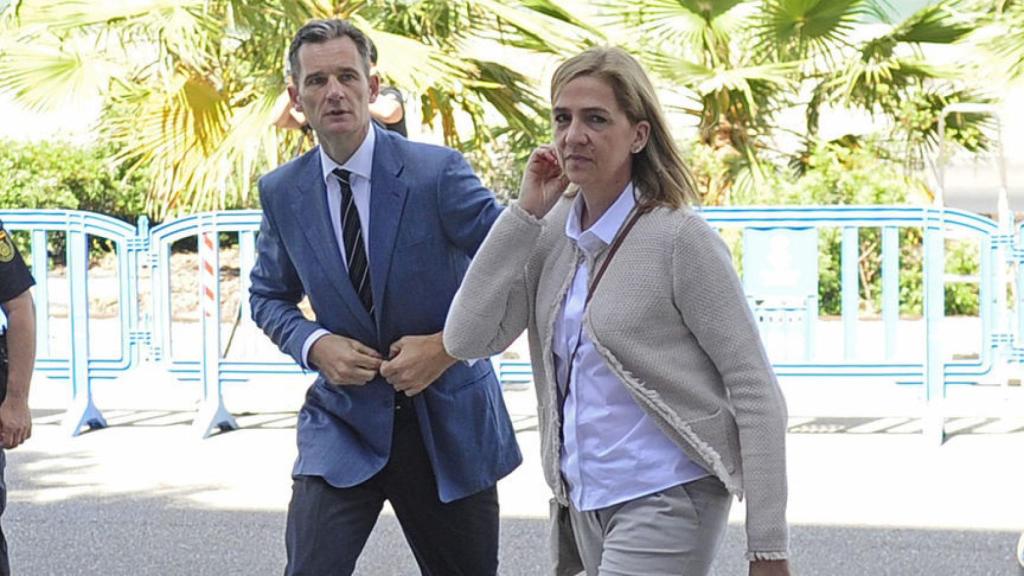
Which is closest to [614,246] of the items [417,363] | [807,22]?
[417,363]

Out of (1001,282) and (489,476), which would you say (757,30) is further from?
(489,476)

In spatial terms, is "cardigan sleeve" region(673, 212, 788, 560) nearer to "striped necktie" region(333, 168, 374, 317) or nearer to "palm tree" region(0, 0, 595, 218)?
"striped necktie" region(333, 168, 374, 317)

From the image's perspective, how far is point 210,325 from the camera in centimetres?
981

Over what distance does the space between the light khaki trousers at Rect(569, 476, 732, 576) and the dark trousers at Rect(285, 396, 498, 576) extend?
32.4 inches

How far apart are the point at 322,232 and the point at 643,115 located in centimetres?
100

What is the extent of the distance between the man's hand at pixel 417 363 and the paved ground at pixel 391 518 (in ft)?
8.53

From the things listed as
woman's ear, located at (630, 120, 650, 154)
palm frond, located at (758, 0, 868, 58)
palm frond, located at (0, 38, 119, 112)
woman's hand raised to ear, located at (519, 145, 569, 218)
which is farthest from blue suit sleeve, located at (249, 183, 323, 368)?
palm frond, located at (758, 0, 868, 58)

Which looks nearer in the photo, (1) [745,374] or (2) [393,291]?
(1) [745,374]

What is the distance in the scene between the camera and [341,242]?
384cm

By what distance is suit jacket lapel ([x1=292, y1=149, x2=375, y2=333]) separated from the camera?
3.81 m

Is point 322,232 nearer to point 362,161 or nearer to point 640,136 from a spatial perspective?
point 362,161

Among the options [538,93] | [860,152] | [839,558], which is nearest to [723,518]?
[839,558]

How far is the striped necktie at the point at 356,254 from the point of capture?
3824mm

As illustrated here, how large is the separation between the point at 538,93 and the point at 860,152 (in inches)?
166
